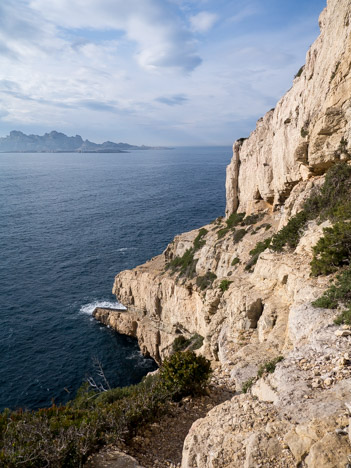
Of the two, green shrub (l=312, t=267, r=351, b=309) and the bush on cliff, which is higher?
green shrub (l=312, t=267, r=351, b=309)

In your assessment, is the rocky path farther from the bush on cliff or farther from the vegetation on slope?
the bush on cliff

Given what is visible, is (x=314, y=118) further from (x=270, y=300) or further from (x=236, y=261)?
(x=236, y=261)

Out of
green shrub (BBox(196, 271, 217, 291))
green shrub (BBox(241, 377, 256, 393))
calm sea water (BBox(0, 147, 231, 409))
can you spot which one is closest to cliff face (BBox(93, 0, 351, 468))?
green shrub (BBox(196, 271, 217, 291))

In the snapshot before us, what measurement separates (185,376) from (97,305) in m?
42.4

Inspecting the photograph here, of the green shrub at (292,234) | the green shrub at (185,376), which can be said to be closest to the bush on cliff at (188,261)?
the green shrub at (292,234)

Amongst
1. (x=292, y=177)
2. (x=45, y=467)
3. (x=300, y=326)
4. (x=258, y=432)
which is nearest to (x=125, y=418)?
(x=45, y=467)

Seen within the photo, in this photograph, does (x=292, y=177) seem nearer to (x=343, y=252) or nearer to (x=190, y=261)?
(x=343, y=252)

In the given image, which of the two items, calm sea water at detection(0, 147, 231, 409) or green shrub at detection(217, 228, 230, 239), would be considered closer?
calm sea water at detection(0, 147, 231, 409)

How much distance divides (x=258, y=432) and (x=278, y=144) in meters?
30.6

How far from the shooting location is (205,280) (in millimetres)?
A: 38469

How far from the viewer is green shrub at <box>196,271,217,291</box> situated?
1473 inches

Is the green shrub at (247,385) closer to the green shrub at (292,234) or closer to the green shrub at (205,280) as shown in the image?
the green shrub at (292,234)

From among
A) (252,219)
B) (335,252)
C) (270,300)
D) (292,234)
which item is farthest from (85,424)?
(252,219)

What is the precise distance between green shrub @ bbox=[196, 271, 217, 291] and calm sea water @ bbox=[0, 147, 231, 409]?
1506 centimetres
